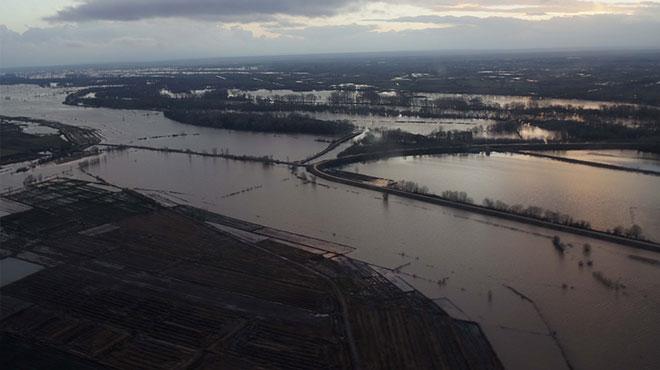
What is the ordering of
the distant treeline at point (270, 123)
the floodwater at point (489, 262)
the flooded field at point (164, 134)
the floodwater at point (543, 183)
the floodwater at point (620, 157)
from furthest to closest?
the distant treeline at point (270, 123), the flooded field at point (164, 134), the floodwater at point (620, 157), the floodwater at point (543, 183), the floodwater at point (489, 262)

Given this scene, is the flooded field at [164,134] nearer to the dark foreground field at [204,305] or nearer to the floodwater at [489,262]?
the floodwater at [489,262]

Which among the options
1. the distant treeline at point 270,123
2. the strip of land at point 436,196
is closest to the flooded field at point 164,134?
the distant treeline at point 270,123

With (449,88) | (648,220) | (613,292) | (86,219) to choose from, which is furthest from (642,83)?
(86,219)

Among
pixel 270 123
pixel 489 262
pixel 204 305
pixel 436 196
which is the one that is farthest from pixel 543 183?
pixel 270 123

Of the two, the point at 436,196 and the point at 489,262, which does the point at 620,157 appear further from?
the point at 489,262

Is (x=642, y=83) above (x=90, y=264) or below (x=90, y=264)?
above

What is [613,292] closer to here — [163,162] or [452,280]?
[452,280]

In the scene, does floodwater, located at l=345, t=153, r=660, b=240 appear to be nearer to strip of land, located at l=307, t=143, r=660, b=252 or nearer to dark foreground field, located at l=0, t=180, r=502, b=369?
strip of land, located at l=307, t=143, r=660, b=252
